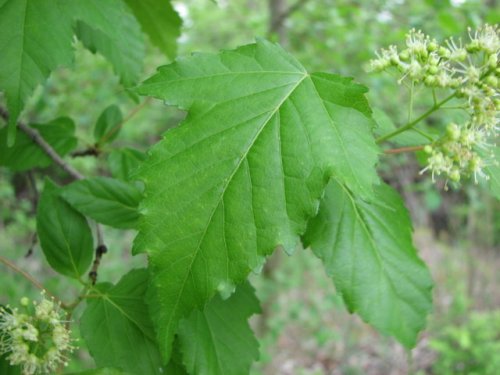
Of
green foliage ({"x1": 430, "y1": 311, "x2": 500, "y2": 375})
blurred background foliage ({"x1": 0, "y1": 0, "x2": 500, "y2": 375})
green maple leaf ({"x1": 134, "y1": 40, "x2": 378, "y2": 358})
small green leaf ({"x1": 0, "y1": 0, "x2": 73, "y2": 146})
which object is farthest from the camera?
green foliage ({"x1": 430, "y1": 311, "x2": 500, "y2": 375})

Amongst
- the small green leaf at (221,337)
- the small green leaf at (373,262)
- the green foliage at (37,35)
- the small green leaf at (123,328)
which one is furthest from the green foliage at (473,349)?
the green foliage at (37,35)

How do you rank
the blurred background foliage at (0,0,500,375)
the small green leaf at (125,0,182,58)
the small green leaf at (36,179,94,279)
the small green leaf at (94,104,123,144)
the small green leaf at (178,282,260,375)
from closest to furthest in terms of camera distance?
the small green leaf at (178,282,260,375)
the small green leaf at (36,179,94,279)
the small green leaf at (125,0,182,58)
the small green leaf at (94,104,123,144)
the blurred background foliage at (0,0,500,375)

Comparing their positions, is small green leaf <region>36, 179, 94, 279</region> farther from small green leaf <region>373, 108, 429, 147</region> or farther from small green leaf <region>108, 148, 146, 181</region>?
small green leaf <region>373, 108, 429, 147</region>

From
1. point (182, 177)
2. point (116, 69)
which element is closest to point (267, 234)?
point (182, 177)

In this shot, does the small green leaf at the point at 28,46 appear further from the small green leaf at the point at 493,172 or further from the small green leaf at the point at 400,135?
the small green leaf at the point at 493,172

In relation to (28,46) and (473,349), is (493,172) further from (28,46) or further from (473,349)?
A: (473,349)

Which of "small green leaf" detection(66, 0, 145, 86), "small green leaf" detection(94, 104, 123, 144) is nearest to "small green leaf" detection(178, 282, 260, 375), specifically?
"small green leaf" detection(66, 0, 145, 86)
